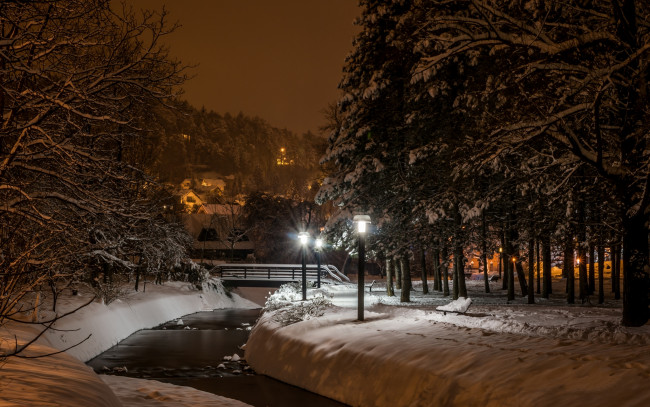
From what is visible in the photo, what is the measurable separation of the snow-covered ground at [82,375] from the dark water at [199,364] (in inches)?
31.5

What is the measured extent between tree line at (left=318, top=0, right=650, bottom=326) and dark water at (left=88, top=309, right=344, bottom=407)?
7437 millimetres

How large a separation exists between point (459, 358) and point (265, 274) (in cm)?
4279

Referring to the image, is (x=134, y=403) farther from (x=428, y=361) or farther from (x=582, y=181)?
(x=582, y=181)

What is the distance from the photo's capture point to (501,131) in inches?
545

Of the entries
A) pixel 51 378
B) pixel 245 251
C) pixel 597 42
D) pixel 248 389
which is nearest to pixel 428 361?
pixel 248 389

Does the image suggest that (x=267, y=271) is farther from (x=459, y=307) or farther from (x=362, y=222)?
(x=459, y=307)

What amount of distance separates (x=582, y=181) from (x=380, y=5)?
45.8 ft

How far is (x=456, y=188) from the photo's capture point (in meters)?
23.8

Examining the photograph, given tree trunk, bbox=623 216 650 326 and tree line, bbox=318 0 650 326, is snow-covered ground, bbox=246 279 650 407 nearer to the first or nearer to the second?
tree trunk, bbox=623 216 650 326

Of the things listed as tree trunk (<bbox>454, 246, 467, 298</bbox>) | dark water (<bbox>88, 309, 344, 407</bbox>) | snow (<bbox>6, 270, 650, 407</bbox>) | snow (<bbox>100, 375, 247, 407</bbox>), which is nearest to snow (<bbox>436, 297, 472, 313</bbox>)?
snow (<bbox>6, 270, 650, 407</bbox>)

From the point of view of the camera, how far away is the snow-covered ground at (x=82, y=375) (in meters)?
7.66

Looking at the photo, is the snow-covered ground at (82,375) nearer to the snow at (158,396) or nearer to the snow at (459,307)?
the snow at (158,396)

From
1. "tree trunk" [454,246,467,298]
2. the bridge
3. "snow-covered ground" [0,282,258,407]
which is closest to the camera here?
"snow-covered ground" [0,282,258,407]

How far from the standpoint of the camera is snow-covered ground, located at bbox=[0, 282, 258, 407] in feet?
25.1
